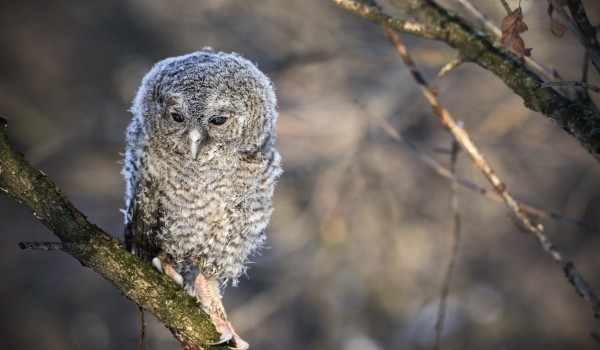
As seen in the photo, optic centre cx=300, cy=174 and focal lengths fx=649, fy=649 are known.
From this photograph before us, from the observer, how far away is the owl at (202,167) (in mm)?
2361

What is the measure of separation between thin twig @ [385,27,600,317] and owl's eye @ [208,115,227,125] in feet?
→ 2.25

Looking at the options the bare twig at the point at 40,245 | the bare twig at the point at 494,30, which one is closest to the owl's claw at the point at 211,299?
the bare twig at the point at 40,245

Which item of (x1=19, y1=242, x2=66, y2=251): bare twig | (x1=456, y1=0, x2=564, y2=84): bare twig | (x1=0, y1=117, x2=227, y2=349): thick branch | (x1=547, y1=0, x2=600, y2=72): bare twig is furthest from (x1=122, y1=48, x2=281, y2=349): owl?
(x1=547, y1=0, x2=600, y2=72): bare twig

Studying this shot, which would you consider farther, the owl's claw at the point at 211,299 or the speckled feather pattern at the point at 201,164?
the owl's claw at the point at 211,299

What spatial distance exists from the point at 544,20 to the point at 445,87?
1.73m

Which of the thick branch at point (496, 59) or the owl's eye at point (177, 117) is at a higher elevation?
the owl's eye at point (177, 117)

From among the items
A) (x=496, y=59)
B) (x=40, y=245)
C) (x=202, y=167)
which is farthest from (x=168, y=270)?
(x=496, y=59)

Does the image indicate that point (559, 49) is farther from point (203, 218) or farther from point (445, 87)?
point (203, 218)

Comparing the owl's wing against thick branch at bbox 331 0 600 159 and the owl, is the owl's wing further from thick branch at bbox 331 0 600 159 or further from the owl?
thick branch at bbox 331 0 600 159

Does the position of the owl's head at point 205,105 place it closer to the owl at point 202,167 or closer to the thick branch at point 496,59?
the owl at point 202,167

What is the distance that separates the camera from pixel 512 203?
2184 mm

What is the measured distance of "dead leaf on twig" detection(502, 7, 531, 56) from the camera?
168 centimetres

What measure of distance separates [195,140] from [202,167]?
0.59ft

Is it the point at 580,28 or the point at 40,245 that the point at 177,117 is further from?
the point at 580,28
